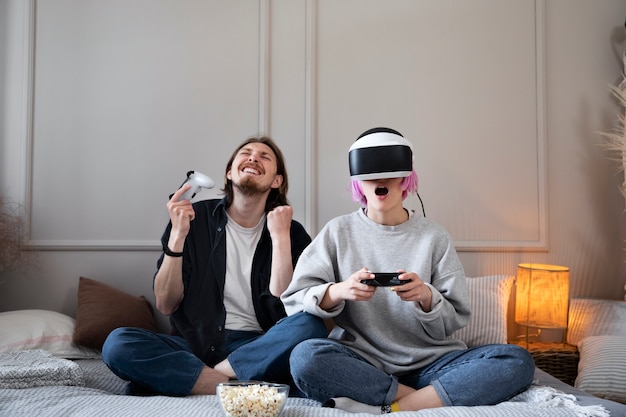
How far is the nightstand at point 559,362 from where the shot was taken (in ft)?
7.34

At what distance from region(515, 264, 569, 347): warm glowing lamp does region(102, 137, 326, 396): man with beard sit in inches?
39.8

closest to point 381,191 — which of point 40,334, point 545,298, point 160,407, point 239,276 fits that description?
point 239,276

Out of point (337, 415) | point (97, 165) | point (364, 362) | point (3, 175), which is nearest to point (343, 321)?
point (364, 362)

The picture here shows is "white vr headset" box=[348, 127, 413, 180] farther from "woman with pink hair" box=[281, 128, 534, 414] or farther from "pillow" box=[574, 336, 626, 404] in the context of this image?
"pillow" box=[574, 336, 626, 404]

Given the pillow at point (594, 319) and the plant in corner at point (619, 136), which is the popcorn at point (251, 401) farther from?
the plant in corner at point (619, 136)

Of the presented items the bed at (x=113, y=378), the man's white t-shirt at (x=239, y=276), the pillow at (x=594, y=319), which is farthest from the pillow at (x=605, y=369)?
the man's white t-shirt at (x=239, y=276)

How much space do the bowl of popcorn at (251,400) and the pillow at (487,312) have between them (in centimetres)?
104

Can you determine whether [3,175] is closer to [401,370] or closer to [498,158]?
[401,370]

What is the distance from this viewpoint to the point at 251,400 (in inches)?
50.5

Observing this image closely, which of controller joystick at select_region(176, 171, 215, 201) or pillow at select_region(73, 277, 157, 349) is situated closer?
controller joystick at select_region(176, 171, 215, 201)

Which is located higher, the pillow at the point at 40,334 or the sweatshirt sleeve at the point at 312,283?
the sweatshirt sleeve at the point at 312,283

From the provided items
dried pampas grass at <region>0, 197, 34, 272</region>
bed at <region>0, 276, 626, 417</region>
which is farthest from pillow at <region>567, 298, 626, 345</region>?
dried pampas grass at <region>0, 197, 34, 272</region>

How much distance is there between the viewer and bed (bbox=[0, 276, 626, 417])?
1.41 metres

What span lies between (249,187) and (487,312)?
1.05m
